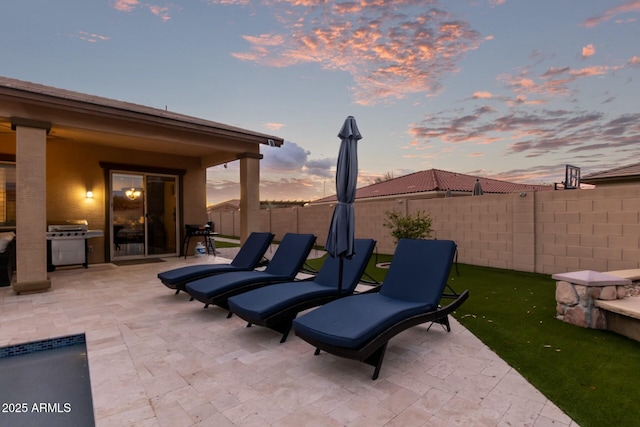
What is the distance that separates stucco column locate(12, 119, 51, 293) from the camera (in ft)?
19.2

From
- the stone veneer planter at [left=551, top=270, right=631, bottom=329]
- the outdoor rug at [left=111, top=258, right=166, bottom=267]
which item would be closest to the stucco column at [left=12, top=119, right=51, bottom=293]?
the outdoor rug at [left=111, top=258, right=166, bottom=267]

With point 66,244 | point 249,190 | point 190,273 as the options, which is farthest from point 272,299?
point 66,244

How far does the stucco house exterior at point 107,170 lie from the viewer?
5930 mm

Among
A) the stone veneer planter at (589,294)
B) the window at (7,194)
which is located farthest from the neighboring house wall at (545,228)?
the window at (7,194)

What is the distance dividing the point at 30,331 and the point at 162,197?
7291 millimetres

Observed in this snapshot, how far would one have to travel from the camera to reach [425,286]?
3.75 m

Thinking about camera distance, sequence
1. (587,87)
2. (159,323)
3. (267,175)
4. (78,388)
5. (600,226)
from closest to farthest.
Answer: (78,388) < (159,323) < (600,226) < (587,87) < (267,175)

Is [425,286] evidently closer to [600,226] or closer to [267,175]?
[600,226]

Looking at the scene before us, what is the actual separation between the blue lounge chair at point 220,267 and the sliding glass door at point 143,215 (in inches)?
200

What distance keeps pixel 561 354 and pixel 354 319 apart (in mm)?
2234

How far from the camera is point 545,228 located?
7.62m

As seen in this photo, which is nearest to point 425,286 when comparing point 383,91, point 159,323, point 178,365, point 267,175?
point 178,365

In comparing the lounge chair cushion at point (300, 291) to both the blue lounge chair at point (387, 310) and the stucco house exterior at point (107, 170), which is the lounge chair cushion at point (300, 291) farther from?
the stucco house exterior at point (107, 170)

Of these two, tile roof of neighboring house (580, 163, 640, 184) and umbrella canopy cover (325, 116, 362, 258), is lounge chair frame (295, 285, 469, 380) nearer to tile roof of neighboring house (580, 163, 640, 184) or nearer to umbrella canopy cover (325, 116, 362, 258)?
umbrella canopy cover (325, 116, 362, 258)
